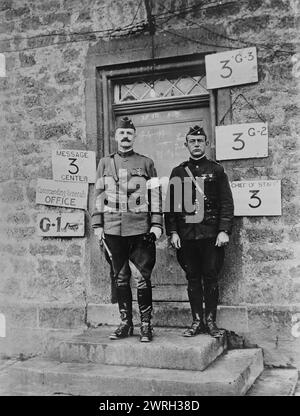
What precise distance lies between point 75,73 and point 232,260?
2.57 m

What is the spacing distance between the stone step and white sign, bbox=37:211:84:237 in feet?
2.62

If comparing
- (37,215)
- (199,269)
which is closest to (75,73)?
(37,215)

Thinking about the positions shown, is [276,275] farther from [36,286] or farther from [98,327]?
[36,286]

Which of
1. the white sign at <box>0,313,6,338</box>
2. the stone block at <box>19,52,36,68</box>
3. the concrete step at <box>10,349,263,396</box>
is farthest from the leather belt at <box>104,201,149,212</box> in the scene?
the stone block at <box>19,52,36,68</box>

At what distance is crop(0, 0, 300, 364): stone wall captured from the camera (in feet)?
15.7

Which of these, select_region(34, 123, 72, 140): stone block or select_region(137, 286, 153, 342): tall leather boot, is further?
select_region(34, 123, 72, 140): stone block

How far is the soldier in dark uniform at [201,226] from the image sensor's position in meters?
4.46

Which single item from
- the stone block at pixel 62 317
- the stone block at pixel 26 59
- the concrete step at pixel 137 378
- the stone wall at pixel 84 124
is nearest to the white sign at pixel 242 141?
the stone wall at pixel 84 124

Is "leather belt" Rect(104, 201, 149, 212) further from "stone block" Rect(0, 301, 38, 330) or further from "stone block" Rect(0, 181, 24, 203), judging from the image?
"stone block" Rect(0, 301, 38, 330)

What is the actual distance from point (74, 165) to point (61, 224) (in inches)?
25.3

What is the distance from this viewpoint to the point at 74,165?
545 cm
